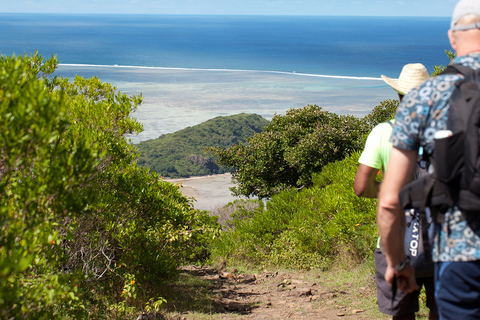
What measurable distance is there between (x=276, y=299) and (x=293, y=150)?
818 cm

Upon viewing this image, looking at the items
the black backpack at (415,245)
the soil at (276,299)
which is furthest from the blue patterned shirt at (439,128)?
the soil at (276,299)

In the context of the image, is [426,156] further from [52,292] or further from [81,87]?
[81,87]

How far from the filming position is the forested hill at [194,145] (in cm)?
4272

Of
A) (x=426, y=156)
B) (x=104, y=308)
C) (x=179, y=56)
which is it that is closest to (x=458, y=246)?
(x=426, y=156)

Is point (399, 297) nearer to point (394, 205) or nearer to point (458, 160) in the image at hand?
point (394, 205)

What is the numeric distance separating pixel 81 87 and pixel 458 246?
8366 mm

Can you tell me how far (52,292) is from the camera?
8.34 ft

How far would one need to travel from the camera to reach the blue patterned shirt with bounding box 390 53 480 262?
1755mm

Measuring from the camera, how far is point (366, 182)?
2.59 meters

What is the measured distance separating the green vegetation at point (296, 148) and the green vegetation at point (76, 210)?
275 inches

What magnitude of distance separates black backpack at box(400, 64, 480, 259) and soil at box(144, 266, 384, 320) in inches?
134

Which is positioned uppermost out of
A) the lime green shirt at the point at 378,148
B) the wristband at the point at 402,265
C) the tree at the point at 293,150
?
the lime green shirt at the point at 378,148

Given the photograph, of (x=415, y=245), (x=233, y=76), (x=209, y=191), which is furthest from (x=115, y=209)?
(x=233, y=76)

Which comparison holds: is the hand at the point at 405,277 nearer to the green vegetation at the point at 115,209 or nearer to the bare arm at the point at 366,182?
the bare arm at the point at 366,182
